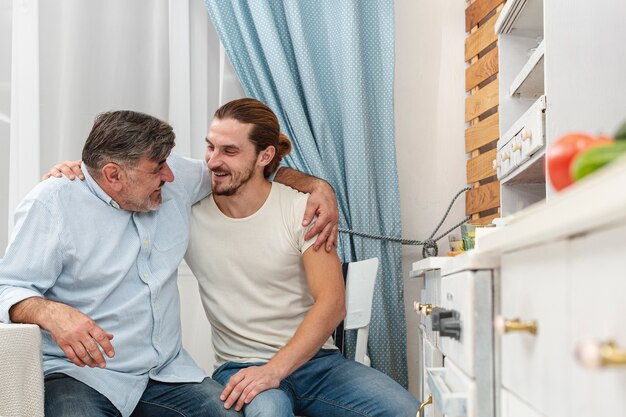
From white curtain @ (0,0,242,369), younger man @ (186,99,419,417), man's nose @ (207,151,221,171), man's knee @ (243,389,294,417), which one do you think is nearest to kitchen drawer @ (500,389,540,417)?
man's knee @ (243,389,294,417)

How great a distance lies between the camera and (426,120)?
2895 mm

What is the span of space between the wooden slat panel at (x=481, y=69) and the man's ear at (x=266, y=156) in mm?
906

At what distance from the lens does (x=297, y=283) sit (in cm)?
209

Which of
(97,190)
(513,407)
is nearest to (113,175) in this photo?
(97,190)

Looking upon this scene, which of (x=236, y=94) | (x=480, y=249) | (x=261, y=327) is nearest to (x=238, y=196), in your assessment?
(x=261, y=327)

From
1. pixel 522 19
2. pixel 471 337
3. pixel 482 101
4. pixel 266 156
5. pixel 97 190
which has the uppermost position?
pixel 522 19

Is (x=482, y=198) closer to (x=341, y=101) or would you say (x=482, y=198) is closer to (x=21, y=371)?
(x=341, y=101)

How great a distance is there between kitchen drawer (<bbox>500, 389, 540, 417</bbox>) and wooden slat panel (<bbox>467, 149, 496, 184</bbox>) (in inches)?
69.3

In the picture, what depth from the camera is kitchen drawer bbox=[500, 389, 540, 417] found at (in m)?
0.76

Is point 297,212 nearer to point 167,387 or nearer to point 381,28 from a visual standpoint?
Result: point 167,387

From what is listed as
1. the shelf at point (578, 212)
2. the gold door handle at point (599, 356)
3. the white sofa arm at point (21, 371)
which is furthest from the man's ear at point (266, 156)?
the gold door handle at point (599, 356)

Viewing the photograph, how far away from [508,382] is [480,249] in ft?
0.51

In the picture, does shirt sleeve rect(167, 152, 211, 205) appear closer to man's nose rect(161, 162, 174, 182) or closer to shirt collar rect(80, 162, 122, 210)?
man's nose rect(161, 162, 174, 182)

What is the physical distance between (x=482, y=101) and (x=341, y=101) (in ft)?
1.61
